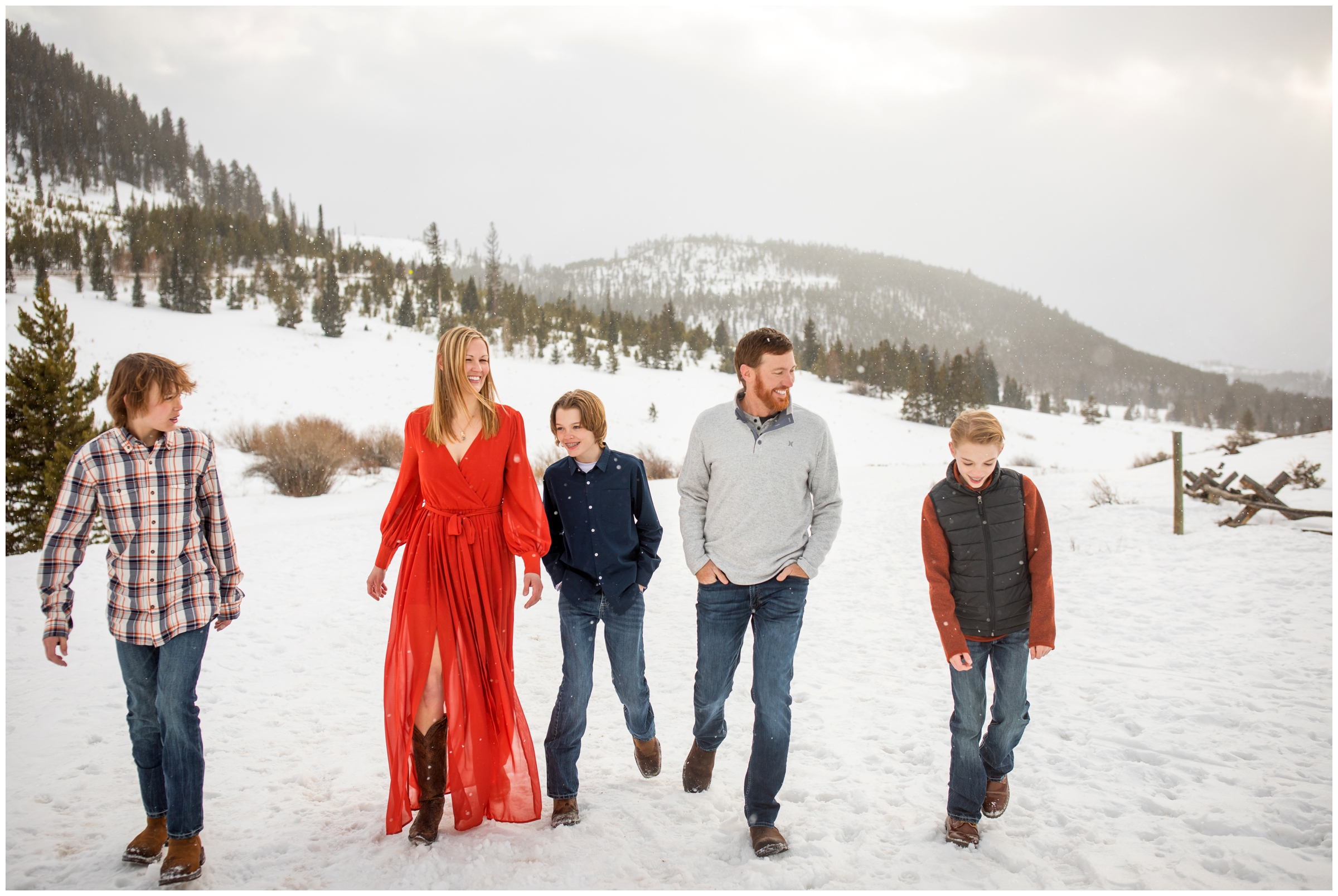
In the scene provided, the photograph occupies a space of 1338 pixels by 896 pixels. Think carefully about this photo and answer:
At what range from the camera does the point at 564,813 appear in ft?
9.27

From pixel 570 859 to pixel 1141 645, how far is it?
16.9 ft

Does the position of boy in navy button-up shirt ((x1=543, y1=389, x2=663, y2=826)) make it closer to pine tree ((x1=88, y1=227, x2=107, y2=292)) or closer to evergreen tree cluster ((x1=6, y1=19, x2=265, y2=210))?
pine tree ((x1=88, y1=227, x2=107, y2=292))

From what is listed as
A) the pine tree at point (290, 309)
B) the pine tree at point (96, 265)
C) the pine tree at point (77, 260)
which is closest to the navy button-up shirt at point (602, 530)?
the pine tree at point (290, 309)

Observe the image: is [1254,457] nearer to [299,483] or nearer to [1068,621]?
[1068,621]

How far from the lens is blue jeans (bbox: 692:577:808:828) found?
271cm

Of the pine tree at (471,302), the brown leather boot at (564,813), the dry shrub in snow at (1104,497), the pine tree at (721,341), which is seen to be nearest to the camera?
the brown leather boot at (564,813)

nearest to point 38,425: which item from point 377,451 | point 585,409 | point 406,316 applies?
point 377,451

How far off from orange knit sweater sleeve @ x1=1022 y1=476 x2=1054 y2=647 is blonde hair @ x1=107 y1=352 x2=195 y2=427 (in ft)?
11.1

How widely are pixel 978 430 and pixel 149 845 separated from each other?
376 cm

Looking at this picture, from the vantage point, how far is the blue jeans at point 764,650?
8.87ft

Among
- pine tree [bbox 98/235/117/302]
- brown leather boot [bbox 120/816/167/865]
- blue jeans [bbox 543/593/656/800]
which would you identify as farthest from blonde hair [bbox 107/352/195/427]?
pine tree [bbox 98/235/117/302]

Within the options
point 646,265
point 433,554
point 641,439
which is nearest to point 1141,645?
point 433,554

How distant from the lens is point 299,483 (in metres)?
15.2

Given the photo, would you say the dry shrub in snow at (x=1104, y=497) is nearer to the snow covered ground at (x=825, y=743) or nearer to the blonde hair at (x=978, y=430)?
the snow covered ground at (x=825, y=743)
